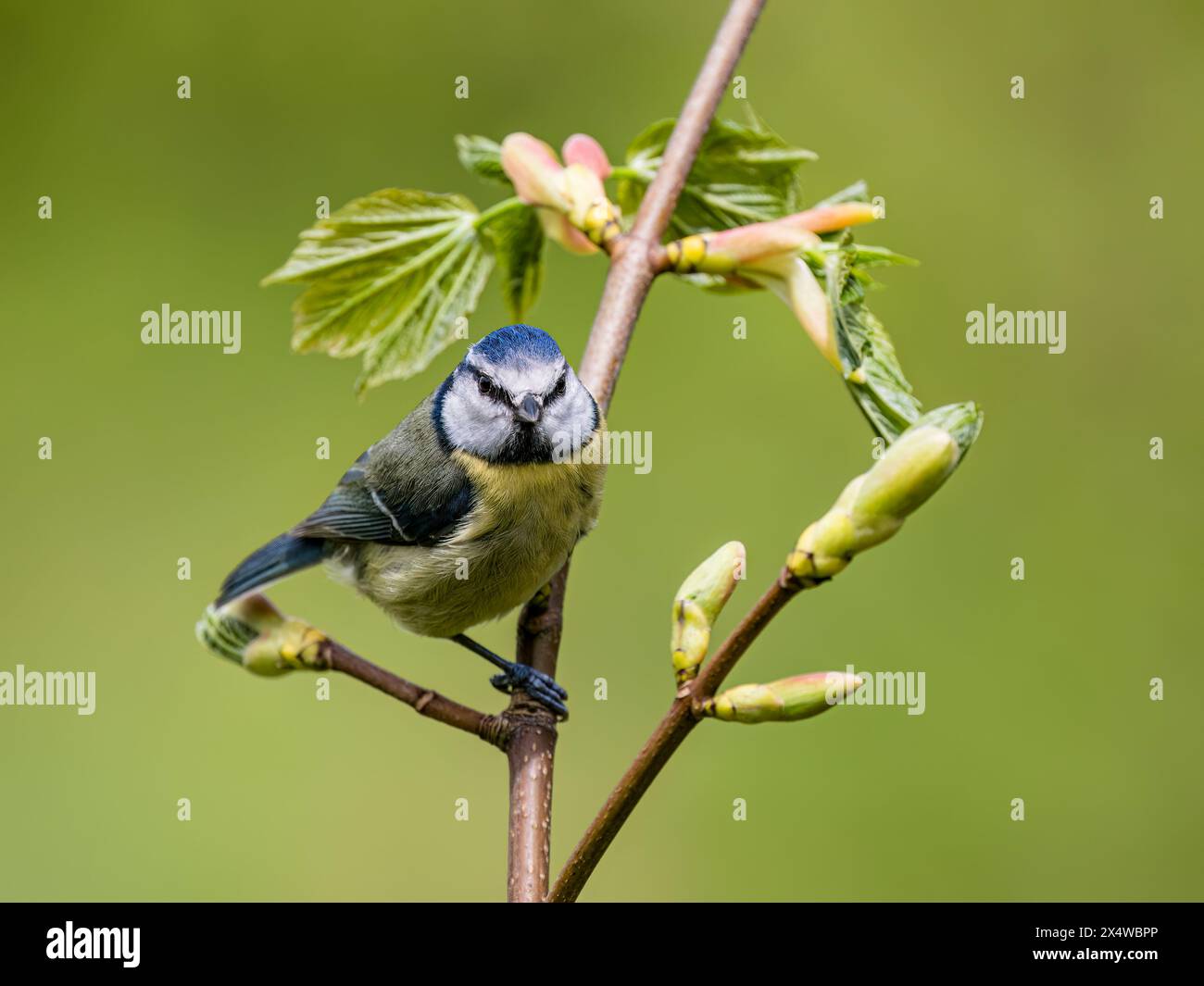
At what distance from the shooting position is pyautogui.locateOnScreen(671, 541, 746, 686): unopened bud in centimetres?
76

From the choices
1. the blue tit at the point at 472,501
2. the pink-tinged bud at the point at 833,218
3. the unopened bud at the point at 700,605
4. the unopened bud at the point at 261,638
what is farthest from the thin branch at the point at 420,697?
the pink-tinged bud at the point at 833,218

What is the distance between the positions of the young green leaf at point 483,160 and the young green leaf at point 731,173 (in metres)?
0.13

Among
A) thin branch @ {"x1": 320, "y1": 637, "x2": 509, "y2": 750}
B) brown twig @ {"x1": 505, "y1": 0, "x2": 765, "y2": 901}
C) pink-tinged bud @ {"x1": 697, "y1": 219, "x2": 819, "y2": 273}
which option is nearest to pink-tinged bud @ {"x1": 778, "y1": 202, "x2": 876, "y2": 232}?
pink-tinged bud @ {"x1": 697, "y1": 219, "x2": 819, "y2": 273}

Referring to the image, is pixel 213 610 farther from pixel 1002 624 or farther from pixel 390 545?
pixel 1002 624

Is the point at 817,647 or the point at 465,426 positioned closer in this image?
the point at 465,426

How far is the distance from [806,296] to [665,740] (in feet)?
1.38

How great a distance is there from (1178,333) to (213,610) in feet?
7.24

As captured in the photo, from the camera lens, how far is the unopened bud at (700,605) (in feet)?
2.49

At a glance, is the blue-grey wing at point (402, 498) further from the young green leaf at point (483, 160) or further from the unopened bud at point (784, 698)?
the unopened bud at point (784, 698)

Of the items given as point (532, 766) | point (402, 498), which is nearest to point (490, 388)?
point (402, 498)

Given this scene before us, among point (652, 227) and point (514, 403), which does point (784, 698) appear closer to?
point (652, 227)

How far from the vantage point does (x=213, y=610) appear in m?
0.96

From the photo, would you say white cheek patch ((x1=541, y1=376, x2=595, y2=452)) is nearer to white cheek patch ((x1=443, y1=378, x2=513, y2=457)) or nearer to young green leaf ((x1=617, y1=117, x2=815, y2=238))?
white cheek patch ((x1=443, y1=378, x2=513, y2=457))

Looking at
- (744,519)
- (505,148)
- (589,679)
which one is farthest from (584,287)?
(505,148)
